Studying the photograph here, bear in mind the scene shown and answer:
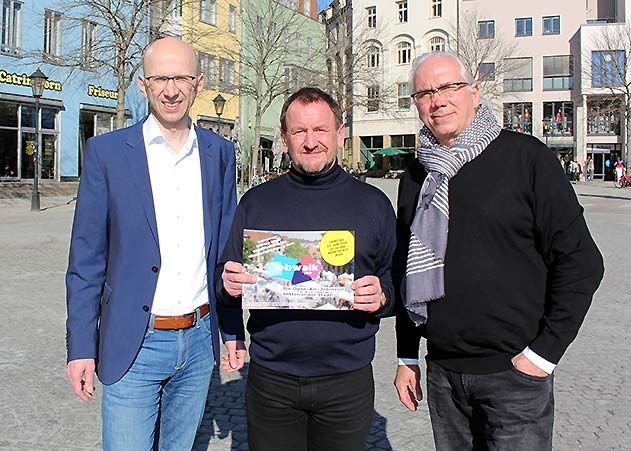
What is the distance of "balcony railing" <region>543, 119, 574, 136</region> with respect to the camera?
54000 millimetres

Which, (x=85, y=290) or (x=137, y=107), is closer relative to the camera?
(x=85, y=290)

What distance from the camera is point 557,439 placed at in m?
4.53

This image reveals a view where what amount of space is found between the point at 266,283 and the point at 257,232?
0.20m

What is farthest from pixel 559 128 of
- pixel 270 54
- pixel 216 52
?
pixel 216 52

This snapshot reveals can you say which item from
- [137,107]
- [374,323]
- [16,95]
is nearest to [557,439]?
[374,323]

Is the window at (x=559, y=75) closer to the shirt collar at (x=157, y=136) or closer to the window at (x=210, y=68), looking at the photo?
the window at (x=210, y=68)

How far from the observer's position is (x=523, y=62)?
55.2 metres

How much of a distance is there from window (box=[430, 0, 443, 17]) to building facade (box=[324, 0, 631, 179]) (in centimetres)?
8

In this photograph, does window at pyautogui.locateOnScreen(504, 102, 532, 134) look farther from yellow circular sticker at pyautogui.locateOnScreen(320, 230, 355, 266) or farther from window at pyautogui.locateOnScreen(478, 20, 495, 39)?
yellow circular sticker at pyautogui.locateOnScreen(320, 230, 355, 266)

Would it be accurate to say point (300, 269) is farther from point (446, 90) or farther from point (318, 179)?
point (446, 90)

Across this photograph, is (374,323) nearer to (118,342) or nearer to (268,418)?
(268,418)

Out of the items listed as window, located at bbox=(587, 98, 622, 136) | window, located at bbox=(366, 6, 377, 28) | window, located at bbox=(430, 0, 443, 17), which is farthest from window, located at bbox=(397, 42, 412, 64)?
window, located at bbox=(587, 98, 622, 136)

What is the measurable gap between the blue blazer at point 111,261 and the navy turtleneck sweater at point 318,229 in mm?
363

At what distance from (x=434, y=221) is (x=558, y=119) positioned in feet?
186
